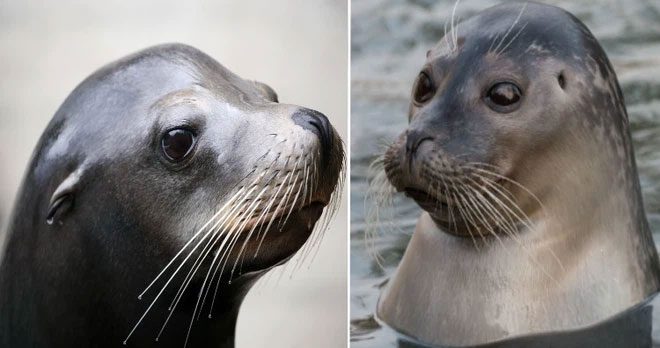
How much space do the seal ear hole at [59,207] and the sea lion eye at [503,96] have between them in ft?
3.55

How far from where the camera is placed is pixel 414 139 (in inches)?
98.8

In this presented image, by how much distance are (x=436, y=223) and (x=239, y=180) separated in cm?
Answer: 60

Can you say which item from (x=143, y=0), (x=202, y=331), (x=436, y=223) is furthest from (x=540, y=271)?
(x=143, y=0)

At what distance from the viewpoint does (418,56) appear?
266cm

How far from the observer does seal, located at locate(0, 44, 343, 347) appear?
2.25 m

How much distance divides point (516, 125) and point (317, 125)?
0.52m

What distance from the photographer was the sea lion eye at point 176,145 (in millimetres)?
2256

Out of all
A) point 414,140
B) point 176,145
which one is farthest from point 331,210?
point 176,145

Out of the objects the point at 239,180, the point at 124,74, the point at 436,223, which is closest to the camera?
the point at 239,180

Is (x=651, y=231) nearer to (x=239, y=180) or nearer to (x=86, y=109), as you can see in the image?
(x=239, y=180)

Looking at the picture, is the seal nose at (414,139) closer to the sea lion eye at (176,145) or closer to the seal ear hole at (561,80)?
the seal ear hole at (561,80)

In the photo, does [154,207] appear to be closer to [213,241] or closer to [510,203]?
[213,241]

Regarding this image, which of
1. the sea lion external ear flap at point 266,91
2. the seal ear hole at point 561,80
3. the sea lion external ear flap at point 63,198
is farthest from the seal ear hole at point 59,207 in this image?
the seal ear hole at point 561,80

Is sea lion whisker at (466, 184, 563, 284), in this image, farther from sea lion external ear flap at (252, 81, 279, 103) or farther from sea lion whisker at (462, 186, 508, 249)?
sea lion external ear flap at (252, 81, 279, 103)
